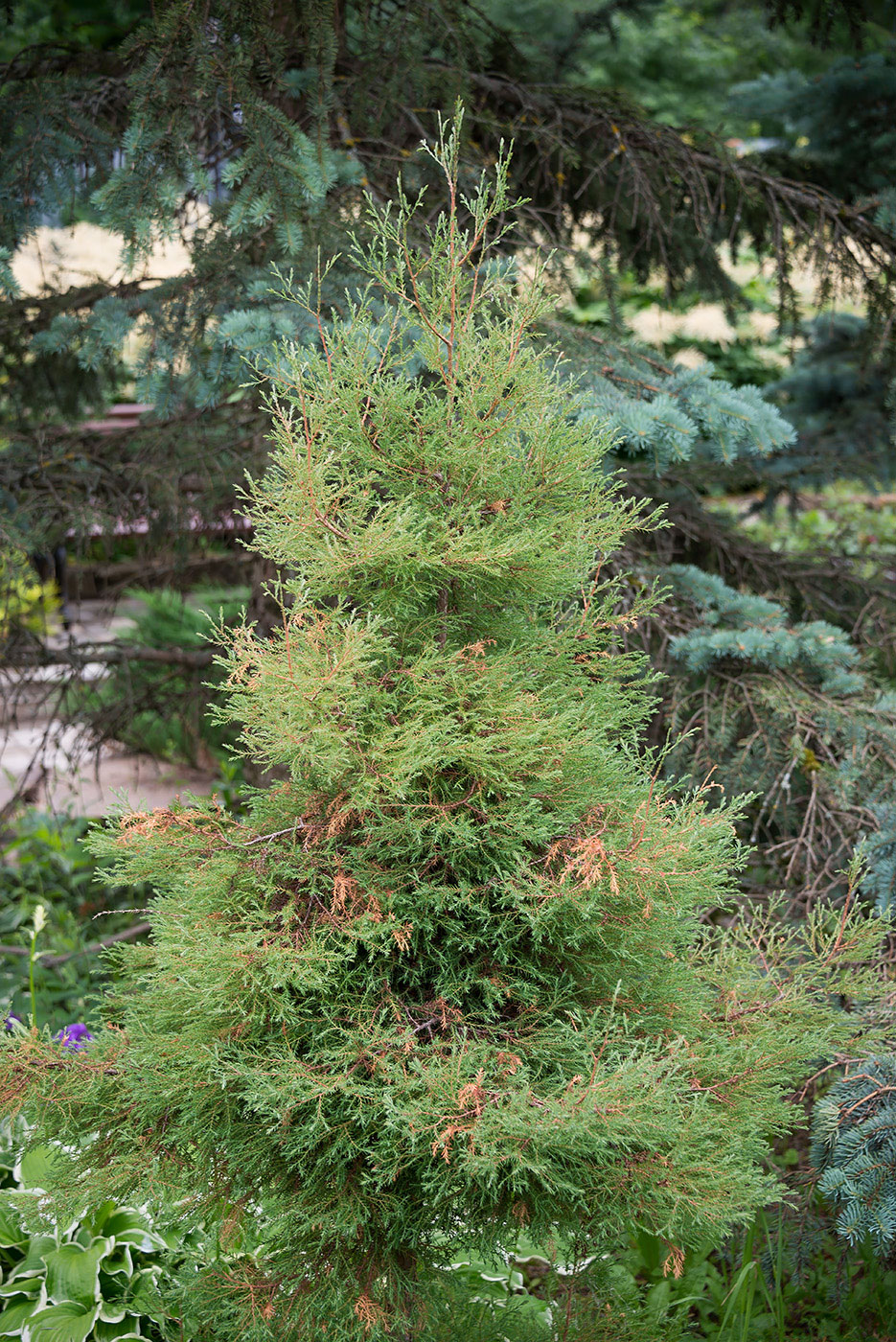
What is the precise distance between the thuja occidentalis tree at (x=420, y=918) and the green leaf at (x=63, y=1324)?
605mm

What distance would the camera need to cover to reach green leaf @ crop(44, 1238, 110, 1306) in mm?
2289

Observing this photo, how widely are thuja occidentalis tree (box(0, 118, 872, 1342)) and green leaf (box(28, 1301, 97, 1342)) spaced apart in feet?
1.98

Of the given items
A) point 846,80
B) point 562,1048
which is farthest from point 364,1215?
point 846,80

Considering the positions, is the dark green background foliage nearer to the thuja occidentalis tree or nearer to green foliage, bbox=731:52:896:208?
the thuja occidentalis tree

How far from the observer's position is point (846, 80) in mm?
4324

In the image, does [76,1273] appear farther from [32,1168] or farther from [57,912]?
[57,912]

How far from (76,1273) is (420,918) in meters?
1.38

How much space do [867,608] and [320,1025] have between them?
9.00 feet

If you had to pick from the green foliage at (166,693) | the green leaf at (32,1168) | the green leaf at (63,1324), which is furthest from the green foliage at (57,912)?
the green leaf at (63,1324)

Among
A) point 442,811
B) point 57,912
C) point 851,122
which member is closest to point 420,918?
point 442,811

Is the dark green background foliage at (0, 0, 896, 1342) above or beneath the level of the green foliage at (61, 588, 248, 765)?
above

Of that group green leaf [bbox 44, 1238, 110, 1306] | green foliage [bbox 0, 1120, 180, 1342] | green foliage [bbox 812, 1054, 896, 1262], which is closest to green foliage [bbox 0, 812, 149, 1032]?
green foliage [bbox 0, 1120, 180, 1342]

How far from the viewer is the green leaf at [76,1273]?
2.29m

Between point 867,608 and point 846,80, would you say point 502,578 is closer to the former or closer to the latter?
point 867,608
